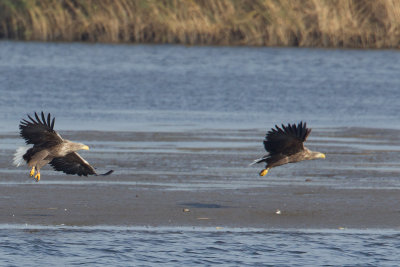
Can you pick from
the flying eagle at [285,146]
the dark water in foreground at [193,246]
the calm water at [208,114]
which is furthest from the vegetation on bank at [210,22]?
the dark water in foreground at [193,246]

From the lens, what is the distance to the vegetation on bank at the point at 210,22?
131ft

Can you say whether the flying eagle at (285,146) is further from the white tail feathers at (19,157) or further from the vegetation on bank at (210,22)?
the vegetation on bank at (210,22)

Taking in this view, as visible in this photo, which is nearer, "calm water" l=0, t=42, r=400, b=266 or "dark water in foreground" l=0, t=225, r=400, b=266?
"dark water in foreground" l=0, t=225, r=400, b=266

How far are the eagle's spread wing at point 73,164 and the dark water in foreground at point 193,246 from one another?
133 centimetres

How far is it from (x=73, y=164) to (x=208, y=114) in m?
9.86

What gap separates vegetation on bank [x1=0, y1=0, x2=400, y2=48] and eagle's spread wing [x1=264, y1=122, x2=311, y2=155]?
2798cm

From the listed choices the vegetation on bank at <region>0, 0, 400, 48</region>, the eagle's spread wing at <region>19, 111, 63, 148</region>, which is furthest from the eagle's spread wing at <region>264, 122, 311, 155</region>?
the vegetation on bank at <region>0, 0, 400, 48</region>

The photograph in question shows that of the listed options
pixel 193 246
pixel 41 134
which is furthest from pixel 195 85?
pixel 193 246

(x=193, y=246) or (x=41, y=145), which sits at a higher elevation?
(x=41, y=145)

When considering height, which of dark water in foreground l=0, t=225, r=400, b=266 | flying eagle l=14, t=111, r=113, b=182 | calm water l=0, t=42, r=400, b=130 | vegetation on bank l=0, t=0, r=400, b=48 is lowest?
dark water in foreground l=0, t=225, r=400, b=266

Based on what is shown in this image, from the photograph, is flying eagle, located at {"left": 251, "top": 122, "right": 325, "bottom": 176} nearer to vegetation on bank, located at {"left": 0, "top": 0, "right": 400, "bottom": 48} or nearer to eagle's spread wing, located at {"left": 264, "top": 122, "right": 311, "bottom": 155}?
eagle's spread wing, located at {"left": 264, "top": 122, "right": 311, "bottom": 155}

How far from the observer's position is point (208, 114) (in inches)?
848

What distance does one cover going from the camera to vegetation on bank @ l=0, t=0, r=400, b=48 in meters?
39.8

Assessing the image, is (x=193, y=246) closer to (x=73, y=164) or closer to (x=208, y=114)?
(x=73, y=164)
